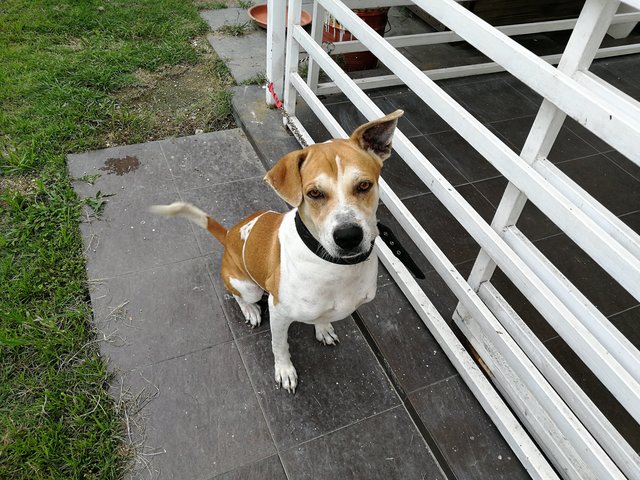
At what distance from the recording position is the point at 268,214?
108 inches

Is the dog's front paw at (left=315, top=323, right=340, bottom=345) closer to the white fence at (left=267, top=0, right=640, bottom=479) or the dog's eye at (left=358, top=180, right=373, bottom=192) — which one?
the white fence at (left=267, top=0, right=640, bottom=479)

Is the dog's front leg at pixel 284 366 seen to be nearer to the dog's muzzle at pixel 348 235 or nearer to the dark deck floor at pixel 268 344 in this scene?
the dark deck floor at pixel 268 344

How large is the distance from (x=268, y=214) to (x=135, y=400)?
129 centimetres

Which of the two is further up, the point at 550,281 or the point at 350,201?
the point at 350,201

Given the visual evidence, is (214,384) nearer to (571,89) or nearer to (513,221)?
(513,221)

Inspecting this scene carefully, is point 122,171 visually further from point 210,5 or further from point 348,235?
point 210,5

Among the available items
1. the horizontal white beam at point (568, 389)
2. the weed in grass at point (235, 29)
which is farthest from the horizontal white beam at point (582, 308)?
the weed in grass at point (235, 29)

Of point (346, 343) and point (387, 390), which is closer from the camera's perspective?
point (387, 390)

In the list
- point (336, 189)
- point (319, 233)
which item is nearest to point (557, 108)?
point (336, 189)

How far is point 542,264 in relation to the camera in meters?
2.31

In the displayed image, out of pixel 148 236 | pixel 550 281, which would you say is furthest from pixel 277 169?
pixel 148 236

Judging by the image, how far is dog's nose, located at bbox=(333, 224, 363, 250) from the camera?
1901mm

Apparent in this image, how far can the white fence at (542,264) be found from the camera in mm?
1850

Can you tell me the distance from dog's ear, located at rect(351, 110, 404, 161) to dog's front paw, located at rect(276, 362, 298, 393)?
134cm
